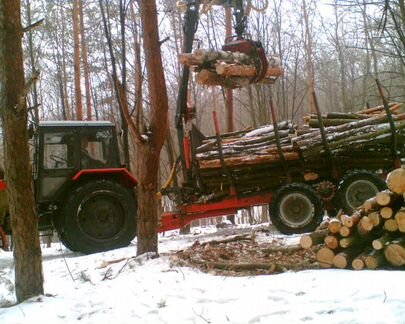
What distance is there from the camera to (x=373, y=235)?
4660 mm

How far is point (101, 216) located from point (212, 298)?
389 centimetres

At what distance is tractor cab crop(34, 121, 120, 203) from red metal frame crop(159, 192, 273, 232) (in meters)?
1.26

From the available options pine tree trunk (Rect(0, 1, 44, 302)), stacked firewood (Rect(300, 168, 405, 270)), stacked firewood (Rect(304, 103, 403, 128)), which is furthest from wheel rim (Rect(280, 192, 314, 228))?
pine tree trunk (Rect(0, 1, 44, 302))

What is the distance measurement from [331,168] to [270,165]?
100 centimetres

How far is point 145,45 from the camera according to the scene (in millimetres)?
5508

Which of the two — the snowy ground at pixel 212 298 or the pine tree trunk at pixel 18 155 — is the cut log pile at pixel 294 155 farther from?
the pine tree trunk at pixel 18 155

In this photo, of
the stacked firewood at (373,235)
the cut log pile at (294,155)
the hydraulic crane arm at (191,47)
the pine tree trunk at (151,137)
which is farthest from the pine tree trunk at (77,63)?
the stacked firewood at (373,235)

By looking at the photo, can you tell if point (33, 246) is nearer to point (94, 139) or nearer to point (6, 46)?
point (6, 46)

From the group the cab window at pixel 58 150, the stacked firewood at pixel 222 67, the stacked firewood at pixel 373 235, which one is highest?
the stacked firewood at pixel 222 67

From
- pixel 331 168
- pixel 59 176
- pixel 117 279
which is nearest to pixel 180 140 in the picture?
pixel 59 176

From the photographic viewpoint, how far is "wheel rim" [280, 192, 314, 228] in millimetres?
7141

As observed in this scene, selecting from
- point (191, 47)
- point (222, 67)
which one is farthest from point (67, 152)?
point (222, 67)

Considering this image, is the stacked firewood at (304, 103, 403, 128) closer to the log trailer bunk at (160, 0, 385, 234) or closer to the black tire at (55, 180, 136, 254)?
the log trailer bunk at (160, 0, 385, 234)

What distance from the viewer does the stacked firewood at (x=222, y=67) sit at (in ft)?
21.3
